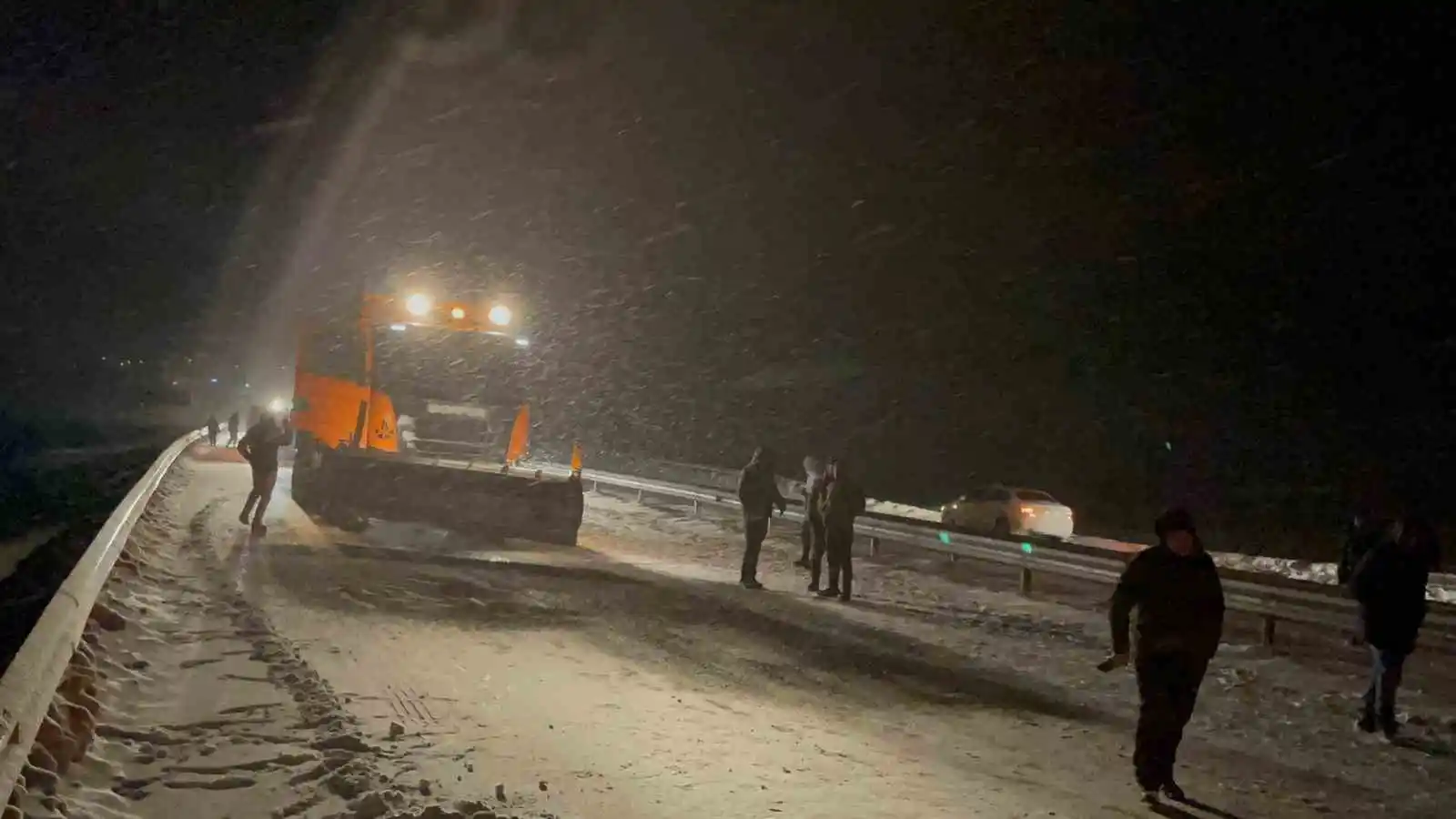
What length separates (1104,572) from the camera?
12188 mm

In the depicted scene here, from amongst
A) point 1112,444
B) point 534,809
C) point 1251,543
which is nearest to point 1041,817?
point 534,809

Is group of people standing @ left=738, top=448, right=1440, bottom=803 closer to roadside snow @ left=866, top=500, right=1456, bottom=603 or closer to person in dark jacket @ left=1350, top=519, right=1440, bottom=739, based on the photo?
person in dark jacket @ left=1350, top=519, right=1440, bottom=739

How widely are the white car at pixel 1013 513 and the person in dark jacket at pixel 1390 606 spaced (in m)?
13.0

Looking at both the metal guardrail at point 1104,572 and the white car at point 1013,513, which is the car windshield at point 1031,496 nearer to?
the white car at point 1013,513

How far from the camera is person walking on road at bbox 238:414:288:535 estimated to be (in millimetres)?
14180

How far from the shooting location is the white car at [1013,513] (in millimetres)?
20969

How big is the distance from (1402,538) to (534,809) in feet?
19.5

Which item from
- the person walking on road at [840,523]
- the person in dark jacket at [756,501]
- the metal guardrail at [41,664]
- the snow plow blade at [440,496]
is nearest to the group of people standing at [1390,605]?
the person walking on road at [840,523]

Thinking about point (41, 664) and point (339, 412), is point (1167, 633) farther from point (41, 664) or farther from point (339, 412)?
point (339, 412)

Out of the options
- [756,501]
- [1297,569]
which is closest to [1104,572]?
[756,501]

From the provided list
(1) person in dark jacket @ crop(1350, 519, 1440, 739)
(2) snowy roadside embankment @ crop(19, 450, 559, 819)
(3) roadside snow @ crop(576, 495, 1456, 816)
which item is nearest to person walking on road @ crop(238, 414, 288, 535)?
(3) roadside snow @ crop(576, 495, 1456, 816)

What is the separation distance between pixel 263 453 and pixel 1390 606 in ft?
40.3

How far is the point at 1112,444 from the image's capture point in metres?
46.9

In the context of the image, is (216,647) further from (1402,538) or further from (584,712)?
(1402,538)
